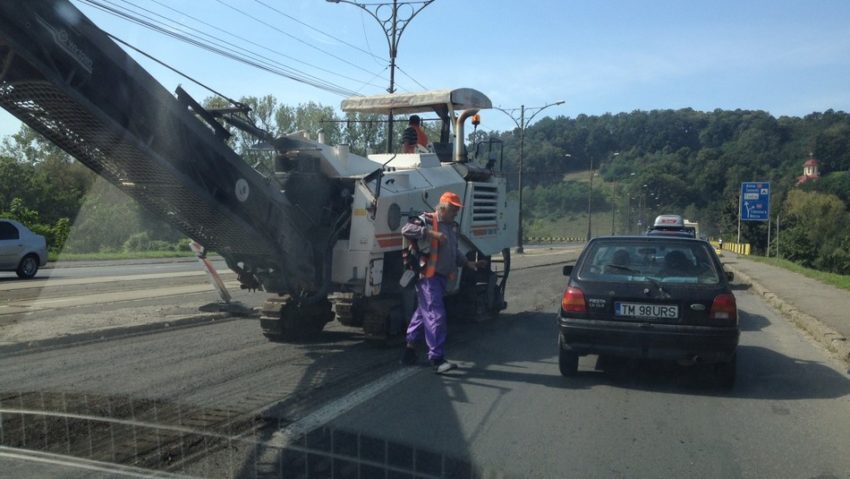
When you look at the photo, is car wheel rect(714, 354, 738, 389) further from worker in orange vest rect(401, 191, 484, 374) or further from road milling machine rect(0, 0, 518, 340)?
road milling machine rect(0, 0, 518, 340)

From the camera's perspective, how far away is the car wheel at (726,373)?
23.9 ft

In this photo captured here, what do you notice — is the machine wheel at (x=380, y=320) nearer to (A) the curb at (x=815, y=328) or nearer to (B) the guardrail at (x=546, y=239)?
(A) the curb at (x=815, y=328)

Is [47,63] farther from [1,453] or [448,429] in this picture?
[448,429]

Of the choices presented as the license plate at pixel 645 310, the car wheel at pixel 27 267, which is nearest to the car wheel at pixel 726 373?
the license plate at pixel 645 310

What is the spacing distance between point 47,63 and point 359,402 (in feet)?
11.9

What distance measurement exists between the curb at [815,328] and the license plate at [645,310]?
11.8ft

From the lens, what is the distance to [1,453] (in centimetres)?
502

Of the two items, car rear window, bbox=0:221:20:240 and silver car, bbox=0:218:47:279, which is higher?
car rear window, bbox=0:221:20:240

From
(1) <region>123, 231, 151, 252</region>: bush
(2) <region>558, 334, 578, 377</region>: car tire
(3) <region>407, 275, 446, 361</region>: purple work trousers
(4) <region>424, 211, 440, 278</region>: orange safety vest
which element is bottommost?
(1) <region>123, 231, 151, 252</region>: bush

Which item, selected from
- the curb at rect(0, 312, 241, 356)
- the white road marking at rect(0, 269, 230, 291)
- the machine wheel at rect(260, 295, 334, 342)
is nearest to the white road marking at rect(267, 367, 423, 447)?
the machine wheel at rect(260, 295, 334, 342)

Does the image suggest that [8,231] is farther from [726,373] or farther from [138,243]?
[138,243]

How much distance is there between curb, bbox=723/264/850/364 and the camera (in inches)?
386

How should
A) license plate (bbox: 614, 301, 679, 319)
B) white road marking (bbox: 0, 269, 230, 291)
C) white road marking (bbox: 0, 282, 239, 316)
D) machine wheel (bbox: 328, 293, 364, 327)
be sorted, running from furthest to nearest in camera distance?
1. white road marking (bbox: 0, 269, 230, 291)
2. white road marking (bbox: 0, 282, 239, 316)
3. machine wheel (bbox: 328, 293, 364, 327)
4. license plate (bbox: 614, 301, 679, 319)

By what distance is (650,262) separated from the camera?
7.83m
